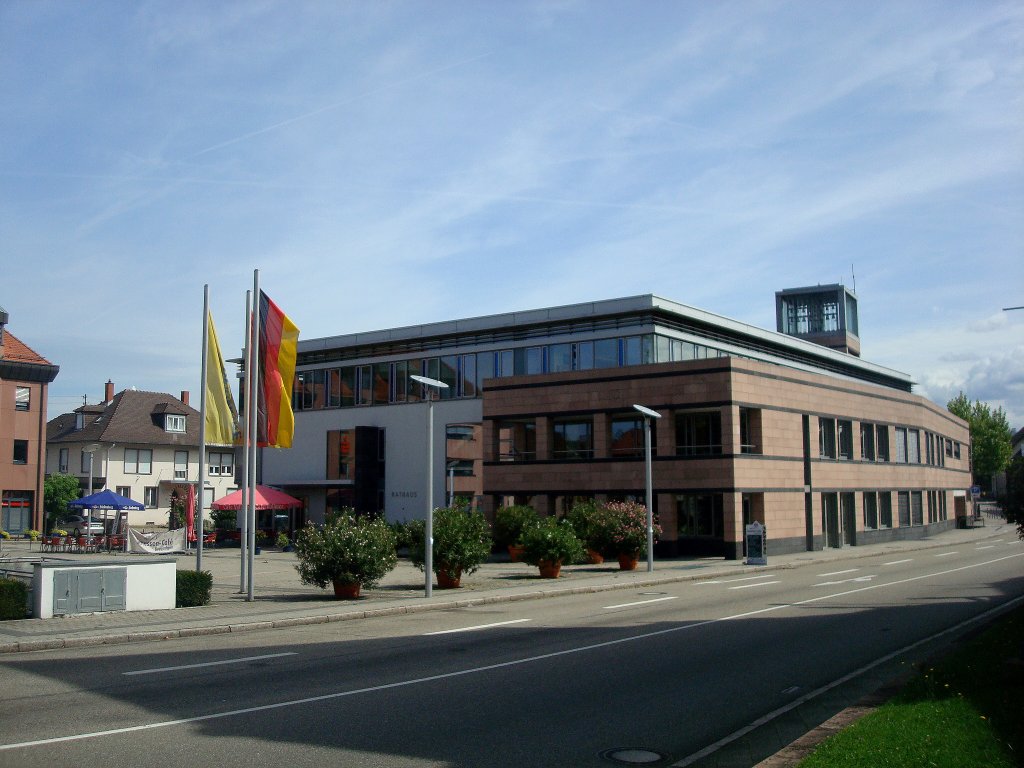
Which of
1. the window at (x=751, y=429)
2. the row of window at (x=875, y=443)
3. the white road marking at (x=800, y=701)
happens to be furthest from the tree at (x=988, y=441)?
the white road marking at (x=800, y=701)

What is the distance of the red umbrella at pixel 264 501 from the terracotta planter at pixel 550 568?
65.1 ft

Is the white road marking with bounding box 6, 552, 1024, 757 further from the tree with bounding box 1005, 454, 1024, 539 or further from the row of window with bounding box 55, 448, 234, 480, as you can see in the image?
the row of window with bounding box 55, 448, 234, 480

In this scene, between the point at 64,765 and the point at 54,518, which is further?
the point at 54,518

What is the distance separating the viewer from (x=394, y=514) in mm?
51656

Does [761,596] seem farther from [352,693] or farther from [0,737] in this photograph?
[0,737]

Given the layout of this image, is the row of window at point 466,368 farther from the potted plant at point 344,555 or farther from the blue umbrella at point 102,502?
the potted plant at point 344,555

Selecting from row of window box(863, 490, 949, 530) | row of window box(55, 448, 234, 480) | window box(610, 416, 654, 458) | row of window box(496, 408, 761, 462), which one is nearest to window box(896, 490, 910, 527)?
row of window box(863, 490, 949, 530)

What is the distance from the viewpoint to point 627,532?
3278cm

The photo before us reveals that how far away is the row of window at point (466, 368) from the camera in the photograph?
4631cm

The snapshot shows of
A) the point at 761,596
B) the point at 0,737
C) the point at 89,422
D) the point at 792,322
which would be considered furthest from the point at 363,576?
the point at 792,322

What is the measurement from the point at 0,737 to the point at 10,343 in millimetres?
52739

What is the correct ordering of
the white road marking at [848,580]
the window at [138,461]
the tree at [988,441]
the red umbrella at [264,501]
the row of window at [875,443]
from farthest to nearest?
the tree at [988,441] < the window at [138,461] < the row of window at [875,443] < the red umbrella at [264,501] < the white road marking at [848,580]

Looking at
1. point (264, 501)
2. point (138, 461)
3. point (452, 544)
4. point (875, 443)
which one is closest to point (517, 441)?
point (264, 501)

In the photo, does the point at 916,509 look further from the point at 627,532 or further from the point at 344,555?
the point at 344,555
